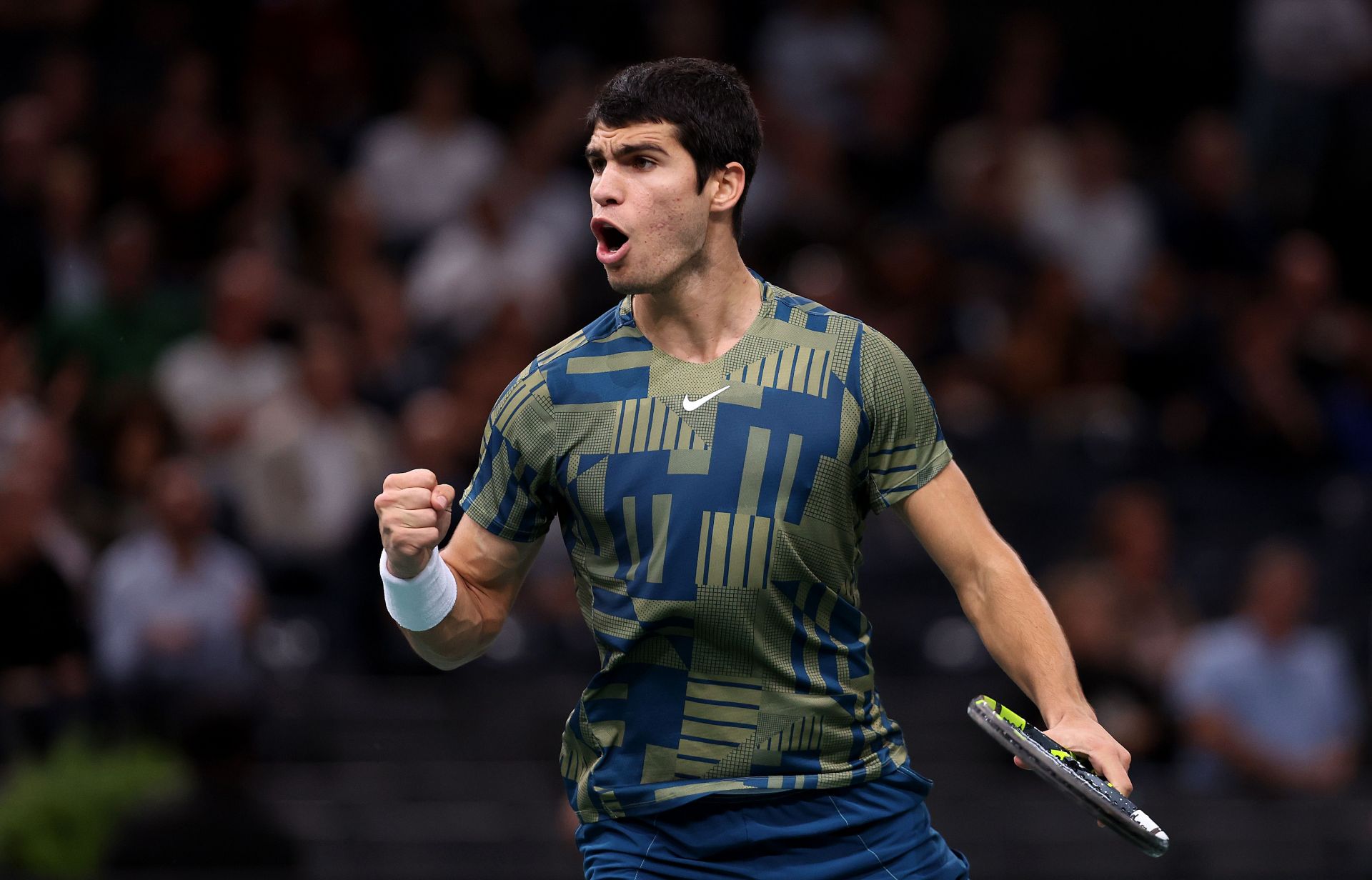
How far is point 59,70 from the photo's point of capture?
10.0 metres

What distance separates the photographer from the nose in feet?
11.5

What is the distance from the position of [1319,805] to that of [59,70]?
7278mm

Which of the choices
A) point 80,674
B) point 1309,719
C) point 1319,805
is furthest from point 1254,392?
point 80,674

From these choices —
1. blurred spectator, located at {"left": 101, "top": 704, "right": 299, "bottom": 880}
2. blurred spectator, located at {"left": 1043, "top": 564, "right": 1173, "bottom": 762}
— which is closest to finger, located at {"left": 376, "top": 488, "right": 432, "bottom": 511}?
blurred spectator, located at {"left": 101, "top": 704, "right": 299, "bottom": 880}

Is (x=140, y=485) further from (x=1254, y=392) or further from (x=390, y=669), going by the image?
(x=1254, y=392)

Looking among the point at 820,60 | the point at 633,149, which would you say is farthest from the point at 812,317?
the point at 820,60

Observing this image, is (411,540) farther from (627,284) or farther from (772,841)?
(772,841)

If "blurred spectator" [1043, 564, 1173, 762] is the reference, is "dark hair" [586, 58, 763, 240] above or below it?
above

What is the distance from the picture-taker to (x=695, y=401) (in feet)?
11.4

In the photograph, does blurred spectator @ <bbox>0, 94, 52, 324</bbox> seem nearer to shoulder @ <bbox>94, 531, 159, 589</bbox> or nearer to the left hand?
shoulder @ <bbox>94, 531, 159, 589</bbox>

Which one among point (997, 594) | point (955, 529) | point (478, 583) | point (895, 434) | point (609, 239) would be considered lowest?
point (478, 583)

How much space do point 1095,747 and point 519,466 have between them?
3.87 ft

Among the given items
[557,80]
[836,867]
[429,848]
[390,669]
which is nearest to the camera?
[836,867]

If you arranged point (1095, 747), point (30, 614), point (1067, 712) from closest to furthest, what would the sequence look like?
point (1095, 747), point (1067, 712), point (30, 614)
